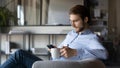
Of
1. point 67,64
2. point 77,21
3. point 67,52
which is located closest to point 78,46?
point 77,21

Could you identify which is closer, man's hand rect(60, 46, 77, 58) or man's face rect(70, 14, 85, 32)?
man's hand rect(60, 46, 77, 58)

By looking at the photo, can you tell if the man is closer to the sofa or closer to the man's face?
the man's face

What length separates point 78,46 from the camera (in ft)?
7.03

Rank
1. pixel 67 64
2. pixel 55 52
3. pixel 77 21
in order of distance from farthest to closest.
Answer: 1. pixel 77 21
2. pixel 55 52
3. pixel 67 64

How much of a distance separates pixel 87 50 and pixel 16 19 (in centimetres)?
222

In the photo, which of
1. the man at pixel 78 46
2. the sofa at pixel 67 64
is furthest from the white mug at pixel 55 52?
the sofa at pixel 67 64

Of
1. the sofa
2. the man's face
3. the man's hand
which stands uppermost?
the man's face

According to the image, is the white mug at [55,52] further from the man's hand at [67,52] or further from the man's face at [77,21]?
the man's face at [77,21]

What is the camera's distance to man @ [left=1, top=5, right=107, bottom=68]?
1.89 metres

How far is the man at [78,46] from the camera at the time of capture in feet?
6.20

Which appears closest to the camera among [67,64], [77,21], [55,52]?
[67,64]

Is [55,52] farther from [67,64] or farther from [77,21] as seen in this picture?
[77,21]

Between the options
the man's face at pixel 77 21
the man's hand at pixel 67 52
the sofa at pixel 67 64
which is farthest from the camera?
the man's face at pixel 77 21

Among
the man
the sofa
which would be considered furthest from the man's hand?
the sofa
